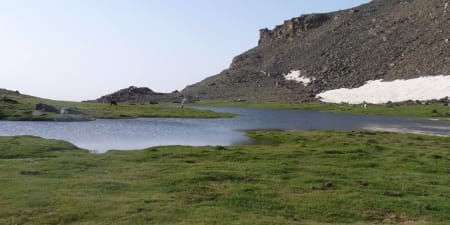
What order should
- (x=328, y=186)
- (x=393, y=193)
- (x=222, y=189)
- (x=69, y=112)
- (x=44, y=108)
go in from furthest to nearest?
(x=69, y=112) < (x=44, y=108) < (x=328, y=186) < (x=393, y=193) < (x=222, y=189)

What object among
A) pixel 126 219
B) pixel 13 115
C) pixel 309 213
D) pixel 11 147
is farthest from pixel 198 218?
pixel 13 115

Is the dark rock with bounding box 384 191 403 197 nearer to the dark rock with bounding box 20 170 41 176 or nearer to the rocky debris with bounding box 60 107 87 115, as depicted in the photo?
the dark rock with bounding box 20 170 41 176

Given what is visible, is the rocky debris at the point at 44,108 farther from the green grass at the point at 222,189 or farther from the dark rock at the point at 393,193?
the dark rock at the point at 393,193

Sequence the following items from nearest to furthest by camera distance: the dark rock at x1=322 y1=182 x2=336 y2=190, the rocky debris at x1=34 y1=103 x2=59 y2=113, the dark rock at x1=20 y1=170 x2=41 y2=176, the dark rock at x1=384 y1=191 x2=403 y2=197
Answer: the dark rock at x1=384 y1=191 x2=403 y2=197
the dark rock at x1=322 y1=182 x2=336 y2=190
the dark rock at x1=20 y1=170 x2=41 y2=176
the rocky debris at x1=34 y1=103 x2=59 y2=113

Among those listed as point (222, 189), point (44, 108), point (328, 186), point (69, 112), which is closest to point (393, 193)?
point (328, 186)

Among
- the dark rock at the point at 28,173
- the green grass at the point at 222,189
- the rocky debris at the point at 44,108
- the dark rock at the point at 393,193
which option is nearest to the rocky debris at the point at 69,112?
the rocky debris at the point at 44,108

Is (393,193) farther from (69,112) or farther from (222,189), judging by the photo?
(69,112)

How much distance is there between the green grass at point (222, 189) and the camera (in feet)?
84.9

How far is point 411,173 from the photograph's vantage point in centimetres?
4009

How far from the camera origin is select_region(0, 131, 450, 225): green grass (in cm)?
2589

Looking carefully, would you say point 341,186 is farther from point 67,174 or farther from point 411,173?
point 67,174

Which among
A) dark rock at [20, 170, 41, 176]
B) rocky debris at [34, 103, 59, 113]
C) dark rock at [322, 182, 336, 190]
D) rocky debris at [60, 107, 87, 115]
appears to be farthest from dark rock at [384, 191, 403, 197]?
rocky debris at [34, 103, 59, 113]

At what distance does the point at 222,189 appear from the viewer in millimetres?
31594

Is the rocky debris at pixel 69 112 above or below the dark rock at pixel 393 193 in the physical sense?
above
